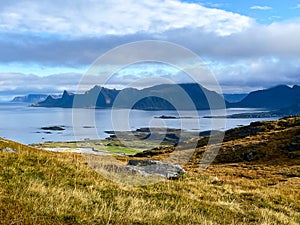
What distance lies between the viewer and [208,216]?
33.1 feet

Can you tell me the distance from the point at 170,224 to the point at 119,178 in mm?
6580

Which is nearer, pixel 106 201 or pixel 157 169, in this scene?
pixel 106 201

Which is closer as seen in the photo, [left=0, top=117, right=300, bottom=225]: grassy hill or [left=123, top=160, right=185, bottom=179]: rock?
[left=0, top=117, right=300, bottom=225]: grassy hill

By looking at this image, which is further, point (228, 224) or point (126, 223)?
point (228, 224)

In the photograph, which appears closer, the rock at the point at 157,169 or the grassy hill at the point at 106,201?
the grassy hill at the point at 106,201

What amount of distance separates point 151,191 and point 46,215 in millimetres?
6230

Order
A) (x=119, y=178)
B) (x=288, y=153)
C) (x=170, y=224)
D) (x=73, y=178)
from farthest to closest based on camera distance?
(x=288, y=153) < (x=119, y=178) < (x=73, y=178) < (x=170, y=224)

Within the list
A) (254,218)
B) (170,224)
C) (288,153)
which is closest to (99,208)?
(170,224)

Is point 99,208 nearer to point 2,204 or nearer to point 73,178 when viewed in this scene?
point 2,204

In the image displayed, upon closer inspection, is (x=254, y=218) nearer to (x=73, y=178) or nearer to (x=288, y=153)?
(x=73, y=178)

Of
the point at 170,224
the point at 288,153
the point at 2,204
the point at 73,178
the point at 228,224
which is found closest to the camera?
the point at 2,204

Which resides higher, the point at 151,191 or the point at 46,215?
the point at 46,215

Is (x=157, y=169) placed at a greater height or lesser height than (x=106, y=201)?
lesser

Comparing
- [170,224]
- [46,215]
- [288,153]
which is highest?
[46,215]
